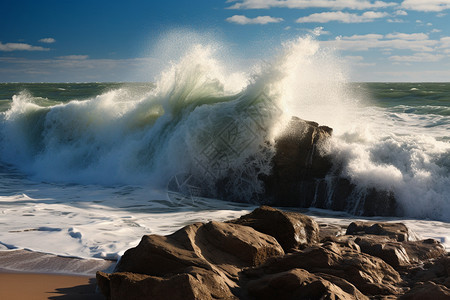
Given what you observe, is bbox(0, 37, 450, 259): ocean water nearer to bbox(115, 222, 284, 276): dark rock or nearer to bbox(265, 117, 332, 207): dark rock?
bbox(265, 117, 332, 207): dark rock

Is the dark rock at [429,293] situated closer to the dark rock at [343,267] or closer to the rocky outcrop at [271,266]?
the rocky outcrop at [271,266]

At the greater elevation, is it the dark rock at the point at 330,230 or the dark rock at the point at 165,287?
the dark rock at the point at 165,287

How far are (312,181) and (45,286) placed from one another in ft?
14.7

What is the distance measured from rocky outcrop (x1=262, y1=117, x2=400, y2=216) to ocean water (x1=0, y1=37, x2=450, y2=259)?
0.12 metres

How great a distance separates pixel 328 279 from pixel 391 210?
3.76 m

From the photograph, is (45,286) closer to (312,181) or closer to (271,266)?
(271,266)

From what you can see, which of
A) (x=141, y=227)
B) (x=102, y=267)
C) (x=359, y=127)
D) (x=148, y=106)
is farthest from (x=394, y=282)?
(x=148, y=106)

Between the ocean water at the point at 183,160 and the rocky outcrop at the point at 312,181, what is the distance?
12cm

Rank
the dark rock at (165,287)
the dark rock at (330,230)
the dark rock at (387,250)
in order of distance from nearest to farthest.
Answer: the dark rock at (165,287) < the dark rock at (387,250) < the dark rock at (330,230)

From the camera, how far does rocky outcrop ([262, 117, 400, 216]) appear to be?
22.4 feet

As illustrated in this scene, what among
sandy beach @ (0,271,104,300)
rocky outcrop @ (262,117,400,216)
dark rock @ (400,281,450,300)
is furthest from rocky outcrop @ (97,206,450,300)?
rocky outcrop @ (262,117,400,216)

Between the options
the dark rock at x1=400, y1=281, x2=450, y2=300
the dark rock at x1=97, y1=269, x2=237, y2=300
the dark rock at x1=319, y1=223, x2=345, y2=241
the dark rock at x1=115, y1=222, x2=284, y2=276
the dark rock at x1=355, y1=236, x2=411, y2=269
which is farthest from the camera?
the dark rock at x1=319, y1=223, x2=345, y2=241

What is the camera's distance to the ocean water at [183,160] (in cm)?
593

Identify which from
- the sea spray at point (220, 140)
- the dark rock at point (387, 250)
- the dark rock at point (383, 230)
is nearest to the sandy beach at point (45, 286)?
the dark rock at point (387, 250)
